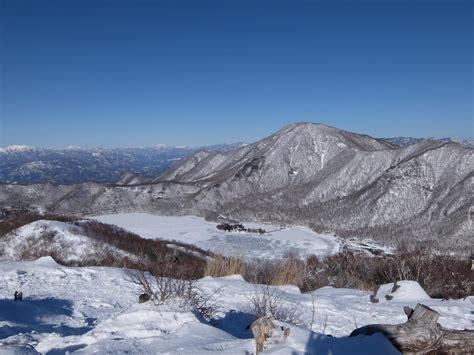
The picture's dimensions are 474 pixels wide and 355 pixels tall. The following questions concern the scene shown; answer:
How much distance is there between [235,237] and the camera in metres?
79.2

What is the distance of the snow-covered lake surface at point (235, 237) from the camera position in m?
65.2

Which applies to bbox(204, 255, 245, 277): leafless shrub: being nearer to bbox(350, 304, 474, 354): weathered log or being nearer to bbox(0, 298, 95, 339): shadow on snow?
bbox(0, 298, 95, 339): shadow on snow

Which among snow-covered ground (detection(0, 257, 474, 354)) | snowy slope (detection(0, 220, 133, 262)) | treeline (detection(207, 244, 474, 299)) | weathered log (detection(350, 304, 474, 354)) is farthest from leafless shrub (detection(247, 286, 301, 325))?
snowy slope (detection(0, 220, 133, 262))

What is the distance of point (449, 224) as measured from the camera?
74.4 metres

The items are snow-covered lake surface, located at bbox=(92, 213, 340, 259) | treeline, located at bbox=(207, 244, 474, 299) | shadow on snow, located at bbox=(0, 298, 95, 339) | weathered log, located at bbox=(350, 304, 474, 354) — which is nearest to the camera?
weathered log, located at bbox=(350, 304, 474, 354)

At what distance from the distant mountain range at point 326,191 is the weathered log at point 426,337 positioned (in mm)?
67181

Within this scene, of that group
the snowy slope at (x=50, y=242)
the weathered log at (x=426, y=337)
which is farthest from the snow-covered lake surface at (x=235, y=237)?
the weathered log at (x=426, y=337)

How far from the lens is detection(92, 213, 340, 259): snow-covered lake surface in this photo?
6525cm

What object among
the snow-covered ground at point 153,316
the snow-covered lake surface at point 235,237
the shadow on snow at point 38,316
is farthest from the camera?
the snow-covered lake surface at point 235,237

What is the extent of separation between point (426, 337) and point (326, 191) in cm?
10423

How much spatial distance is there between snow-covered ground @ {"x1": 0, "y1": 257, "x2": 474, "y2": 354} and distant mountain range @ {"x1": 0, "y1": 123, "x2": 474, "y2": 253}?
6286 cm

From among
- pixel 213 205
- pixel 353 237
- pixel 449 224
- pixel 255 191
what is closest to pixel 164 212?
pixel 213 205

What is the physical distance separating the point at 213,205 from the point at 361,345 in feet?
349

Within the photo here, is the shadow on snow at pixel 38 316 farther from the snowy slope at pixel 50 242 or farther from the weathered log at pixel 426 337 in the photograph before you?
the snowy slope at pixel 50 242
